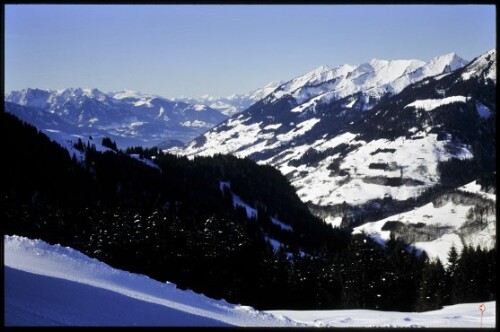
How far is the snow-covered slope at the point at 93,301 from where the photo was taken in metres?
13.0

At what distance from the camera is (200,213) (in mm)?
133625

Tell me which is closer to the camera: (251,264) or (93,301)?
(93,301)

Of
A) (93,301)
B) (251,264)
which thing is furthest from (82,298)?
(251,264)

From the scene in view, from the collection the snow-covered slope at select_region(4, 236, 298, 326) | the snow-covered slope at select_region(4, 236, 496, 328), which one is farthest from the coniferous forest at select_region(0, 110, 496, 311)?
the snow-covered slope at select_region(4, 236, 298, 326)

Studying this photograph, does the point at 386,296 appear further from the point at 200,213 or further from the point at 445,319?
the point at 200,213

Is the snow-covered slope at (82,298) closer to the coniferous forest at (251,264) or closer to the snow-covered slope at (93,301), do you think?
the snow-covered slope at (93,301)

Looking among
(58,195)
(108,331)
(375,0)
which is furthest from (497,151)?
(58,195)

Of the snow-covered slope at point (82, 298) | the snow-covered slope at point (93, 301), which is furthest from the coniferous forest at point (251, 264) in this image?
the snow-covered slope at point (82, 298)

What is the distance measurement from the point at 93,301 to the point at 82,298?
489 millimetres

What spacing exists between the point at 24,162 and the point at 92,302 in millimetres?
113950

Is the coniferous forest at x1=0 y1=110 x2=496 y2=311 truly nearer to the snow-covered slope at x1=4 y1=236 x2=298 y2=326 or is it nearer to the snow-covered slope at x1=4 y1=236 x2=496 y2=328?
the snow-covered slope at x1=4 y1=236 x2=496 y2=328

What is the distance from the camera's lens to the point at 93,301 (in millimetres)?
17203

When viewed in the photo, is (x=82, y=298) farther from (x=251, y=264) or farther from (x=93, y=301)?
(x=251, y=264)

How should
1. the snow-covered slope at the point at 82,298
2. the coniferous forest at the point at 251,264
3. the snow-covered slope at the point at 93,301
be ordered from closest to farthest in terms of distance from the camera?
the snow-covered slope at the point at 82,298
the snow-covered slope at the point at 93,301
the coniferous forest at the point at 251,264
